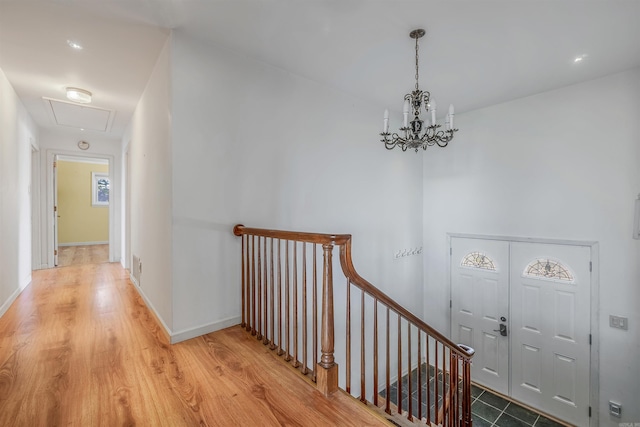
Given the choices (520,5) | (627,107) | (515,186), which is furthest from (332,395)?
(627,107)

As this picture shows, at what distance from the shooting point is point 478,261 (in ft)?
14.3

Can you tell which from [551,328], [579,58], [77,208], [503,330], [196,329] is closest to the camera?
[196,329]

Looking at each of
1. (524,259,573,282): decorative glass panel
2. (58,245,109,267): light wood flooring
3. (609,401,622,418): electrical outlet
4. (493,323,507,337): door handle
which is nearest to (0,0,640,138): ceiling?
(524,259,573,282): decorative glass panel

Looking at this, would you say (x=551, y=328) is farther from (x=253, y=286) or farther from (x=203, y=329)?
(x=203, y=329)

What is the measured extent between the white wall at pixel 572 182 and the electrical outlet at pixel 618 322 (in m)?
0.05

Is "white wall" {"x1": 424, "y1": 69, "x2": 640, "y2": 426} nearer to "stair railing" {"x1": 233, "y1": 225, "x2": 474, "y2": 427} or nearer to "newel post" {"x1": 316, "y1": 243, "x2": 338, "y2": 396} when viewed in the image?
"stair railing" {"x1": 233, "y1": 225, "x2": 474, "y2": 427}

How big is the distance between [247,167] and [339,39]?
1376 millimetres

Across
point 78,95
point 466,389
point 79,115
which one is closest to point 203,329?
point 466,389

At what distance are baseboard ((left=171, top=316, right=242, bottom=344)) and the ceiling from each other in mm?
2399

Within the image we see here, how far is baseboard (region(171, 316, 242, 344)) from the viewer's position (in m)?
2.24

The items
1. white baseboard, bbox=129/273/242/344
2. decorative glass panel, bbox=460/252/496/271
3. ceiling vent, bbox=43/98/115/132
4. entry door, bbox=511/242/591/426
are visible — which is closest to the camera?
white baseboard, bbox=129/273/242/344

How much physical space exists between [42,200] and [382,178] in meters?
5.54

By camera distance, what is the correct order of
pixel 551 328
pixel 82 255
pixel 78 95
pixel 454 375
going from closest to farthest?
pixel 454 375 → pixel 78 95 → pixel 551 328 → pixel 82 255

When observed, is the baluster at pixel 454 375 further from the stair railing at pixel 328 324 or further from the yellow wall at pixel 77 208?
the yellow wall at pixel 77 208
